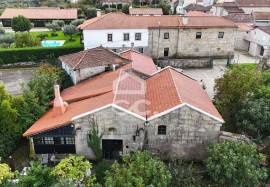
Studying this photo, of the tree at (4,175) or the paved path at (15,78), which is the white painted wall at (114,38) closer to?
the paved path at (15,78)

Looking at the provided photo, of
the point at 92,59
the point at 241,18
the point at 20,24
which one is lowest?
the point at 92,59

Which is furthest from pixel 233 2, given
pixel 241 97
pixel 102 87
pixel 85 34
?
pixel 102 87

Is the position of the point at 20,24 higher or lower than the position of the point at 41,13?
lower

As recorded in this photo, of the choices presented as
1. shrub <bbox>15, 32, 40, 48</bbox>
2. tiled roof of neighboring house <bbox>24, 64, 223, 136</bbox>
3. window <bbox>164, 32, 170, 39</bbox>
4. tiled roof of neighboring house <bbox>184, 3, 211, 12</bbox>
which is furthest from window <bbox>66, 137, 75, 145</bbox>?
tiled roof of neighboring house <bbox>184, 3, 211, 12</bbox>

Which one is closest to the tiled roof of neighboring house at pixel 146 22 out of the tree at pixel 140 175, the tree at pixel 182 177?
the tree at pixel 182 177

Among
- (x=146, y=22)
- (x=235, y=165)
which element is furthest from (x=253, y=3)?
(x=235, y=165)

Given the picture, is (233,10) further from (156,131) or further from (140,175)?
(140,175)

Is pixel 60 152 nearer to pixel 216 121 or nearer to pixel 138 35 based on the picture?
pixel 216 121
